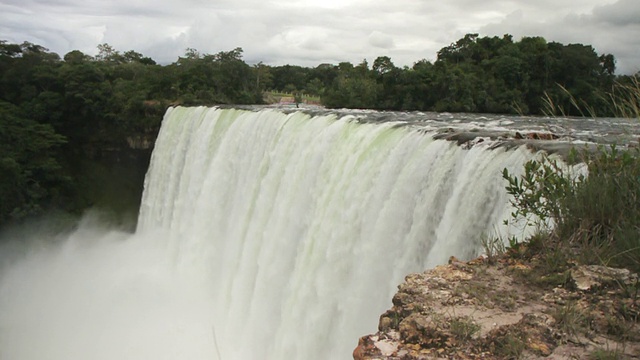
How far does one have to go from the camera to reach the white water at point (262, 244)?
5.43 m

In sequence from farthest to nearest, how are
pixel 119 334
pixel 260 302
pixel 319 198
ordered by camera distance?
pixel 119 334 < pixel 260 302 < pixel 319 198

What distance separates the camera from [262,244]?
31.0 ft

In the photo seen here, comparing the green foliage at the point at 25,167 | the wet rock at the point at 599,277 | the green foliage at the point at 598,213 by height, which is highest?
the green foliage at the point at 598,213

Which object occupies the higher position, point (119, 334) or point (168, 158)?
point (168, 158)

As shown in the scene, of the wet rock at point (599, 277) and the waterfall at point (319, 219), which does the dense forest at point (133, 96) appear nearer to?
the waterfall at point (319, 219)

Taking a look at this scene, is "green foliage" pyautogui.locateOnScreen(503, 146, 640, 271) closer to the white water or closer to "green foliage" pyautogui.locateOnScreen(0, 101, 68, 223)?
the white water

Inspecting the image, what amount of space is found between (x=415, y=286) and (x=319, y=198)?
4.84 meters

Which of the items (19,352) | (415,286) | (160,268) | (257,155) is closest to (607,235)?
(415,286)

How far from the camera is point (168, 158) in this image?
16.8 meters

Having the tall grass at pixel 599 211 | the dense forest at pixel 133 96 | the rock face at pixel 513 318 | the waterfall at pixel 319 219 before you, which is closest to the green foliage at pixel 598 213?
the tall grass at pixel 599 211

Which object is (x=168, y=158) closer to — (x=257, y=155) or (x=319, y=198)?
Result: (x=257, y=155)

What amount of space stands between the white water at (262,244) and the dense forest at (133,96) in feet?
18.1

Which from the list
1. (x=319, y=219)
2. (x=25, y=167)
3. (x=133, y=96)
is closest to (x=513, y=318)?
(x=319, y=219)

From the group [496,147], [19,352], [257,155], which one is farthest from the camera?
[19,352]
